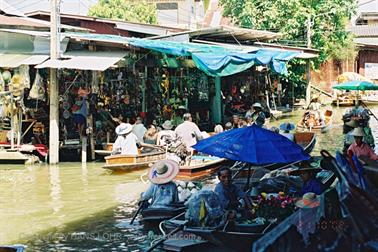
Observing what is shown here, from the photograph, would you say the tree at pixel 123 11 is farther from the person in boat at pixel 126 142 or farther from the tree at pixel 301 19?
the person in boat at pixel 126 142

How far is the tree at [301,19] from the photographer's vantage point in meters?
35.8

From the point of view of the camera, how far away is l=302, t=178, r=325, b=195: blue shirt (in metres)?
9.38

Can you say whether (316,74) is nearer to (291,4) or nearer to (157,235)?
(291,4)

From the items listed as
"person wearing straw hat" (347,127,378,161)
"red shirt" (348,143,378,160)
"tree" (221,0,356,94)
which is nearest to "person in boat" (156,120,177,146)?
"person wearing straw hat" (347,127,378,161)

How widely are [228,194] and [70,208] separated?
469 cm

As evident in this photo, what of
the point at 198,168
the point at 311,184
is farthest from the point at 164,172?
the point at 198,168

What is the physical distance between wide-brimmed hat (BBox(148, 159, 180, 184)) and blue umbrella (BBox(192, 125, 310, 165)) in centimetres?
92

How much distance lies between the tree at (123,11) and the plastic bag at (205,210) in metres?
34.1

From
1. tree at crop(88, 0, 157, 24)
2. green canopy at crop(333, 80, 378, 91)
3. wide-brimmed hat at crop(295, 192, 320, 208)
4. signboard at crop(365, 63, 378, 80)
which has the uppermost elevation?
tree at crop(88, 0, 157, 24)

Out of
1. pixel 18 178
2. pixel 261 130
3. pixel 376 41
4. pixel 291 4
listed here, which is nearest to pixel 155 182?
pixel 261 130

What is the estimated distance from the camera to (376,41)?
4578cm

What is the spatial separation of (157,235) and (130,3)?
3579 cm

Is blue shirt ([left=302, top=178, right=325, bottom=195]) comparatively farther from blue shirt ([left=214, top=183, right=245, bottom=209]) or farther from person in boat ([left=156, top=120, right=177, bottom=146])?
person in boat ([left=156, top=120, right=177, bottom=146])

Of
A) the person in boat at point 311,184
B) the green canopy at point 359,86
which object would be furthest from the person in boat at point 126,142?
the green canopy at point 359,86
